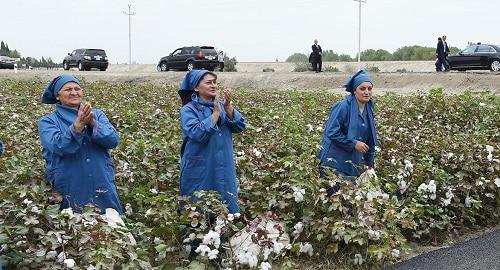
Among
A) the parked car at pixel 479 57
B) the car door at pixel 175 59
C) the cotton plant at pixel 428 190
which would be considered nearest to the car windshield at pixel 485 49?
the parked car at pixel 479 57

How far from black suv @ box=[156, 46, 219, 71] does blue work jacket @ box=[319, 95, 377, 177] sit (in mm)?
27810

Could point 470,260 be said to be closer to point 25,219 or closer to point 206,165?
point 206,165

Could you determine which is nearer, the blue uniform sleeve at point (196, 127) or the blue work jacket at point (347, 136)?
the blue uniform sleeve at point (196, 127)

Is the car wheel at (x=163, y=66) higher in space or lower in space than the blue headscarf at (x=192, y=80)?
higher

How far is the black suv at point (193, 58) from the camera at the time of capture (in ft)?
111

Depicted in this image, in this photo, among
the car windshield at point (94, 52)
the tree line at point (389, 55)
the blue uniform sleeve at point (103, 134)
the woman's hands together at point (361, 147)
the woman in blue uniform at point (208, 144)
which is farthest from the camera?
the tree line at point (389, 55)

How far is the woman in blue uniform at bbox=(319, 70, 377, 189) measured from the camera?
224 inches

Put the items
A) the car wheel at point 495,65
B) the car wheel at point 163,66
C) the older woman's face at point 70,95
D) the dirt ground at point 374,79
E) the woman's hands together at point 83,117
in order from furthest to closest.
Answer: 1. the car wheel at point 163,66
2. the car wheel at point 495,65
3. the dirt ground at point 374,79
4. the older woman's face at point 70,95
5. the woman's hands together at point 83,117

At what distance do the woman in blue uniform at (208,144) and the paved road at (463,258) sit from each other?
1548 mm

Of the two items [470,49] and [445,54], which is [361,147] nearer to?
[445,54]

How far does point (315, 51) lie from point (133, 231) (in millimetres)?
26366

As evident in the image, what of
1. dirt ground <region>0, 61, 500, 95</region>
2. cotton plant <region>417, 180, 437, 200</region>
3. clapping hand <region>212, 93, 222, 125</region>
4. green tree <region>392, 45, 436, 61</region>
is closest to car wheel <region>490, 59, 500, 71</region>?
dirt ground <region>0, 61, 500, 95</region>

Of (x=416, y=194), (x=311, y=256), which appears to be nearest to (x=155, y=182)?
(x=311, y=256)

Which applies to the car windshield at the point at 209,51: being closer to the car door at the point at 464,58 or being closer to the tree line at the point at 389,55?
the car door at the point at 464,58
